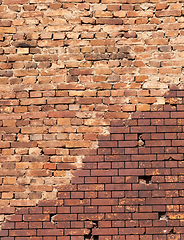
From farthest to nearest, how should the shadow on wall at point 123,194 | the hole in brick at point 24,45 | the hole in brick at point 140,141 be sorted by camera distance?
the hole in brick at point 24,45
the hole in brick at point 140,141
the shadow on wall at point 123,194

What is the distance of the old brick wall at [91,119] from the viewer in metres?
2.59

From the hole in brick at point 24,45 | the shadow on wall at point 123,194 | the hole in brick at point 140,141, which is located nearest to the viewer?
the shadow on wall at point 123,194

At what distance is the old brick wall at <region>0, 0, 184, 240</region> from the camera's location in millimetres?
2590

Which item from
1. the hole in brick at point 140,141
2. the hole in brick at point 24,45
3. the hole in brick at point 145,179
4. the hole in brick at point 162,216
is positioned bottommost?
the hole in brick at point 162,216

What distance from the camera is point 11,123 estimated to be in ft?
8.98

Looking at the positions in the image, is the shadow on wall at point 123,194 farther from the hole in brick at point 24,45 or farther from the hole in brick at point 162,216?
the hole in brick at point 24,45

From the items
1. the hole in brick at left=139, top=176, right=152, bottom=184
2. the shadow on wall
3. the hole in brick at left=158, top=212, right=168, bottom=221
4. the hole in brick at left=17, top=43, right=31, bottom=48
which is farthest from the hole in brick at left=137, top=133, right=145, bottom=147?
the hole in brick at left=17, top=43, right=31, bottom=48

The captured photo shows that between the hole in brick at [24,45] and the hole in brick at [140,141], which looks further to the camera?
the hole in brick at [24,45]

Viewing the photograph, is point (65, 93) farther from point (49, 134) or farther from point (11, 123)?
point (11, 123)

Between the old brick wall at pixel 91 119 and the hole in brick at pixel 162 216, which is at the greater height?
the old brick wall at pixel 91 119

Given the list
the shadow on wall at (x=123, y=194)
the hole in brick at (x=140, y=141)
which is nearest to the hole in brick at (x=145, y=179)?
the shadow on wall at (x=123, y=194)

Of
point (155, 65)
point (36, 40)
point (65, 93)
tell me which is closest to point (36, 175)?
point (65, 93)

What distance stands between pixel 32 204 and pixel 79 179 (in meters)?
0.58

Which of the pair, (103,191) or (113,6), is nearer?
(103,191)
